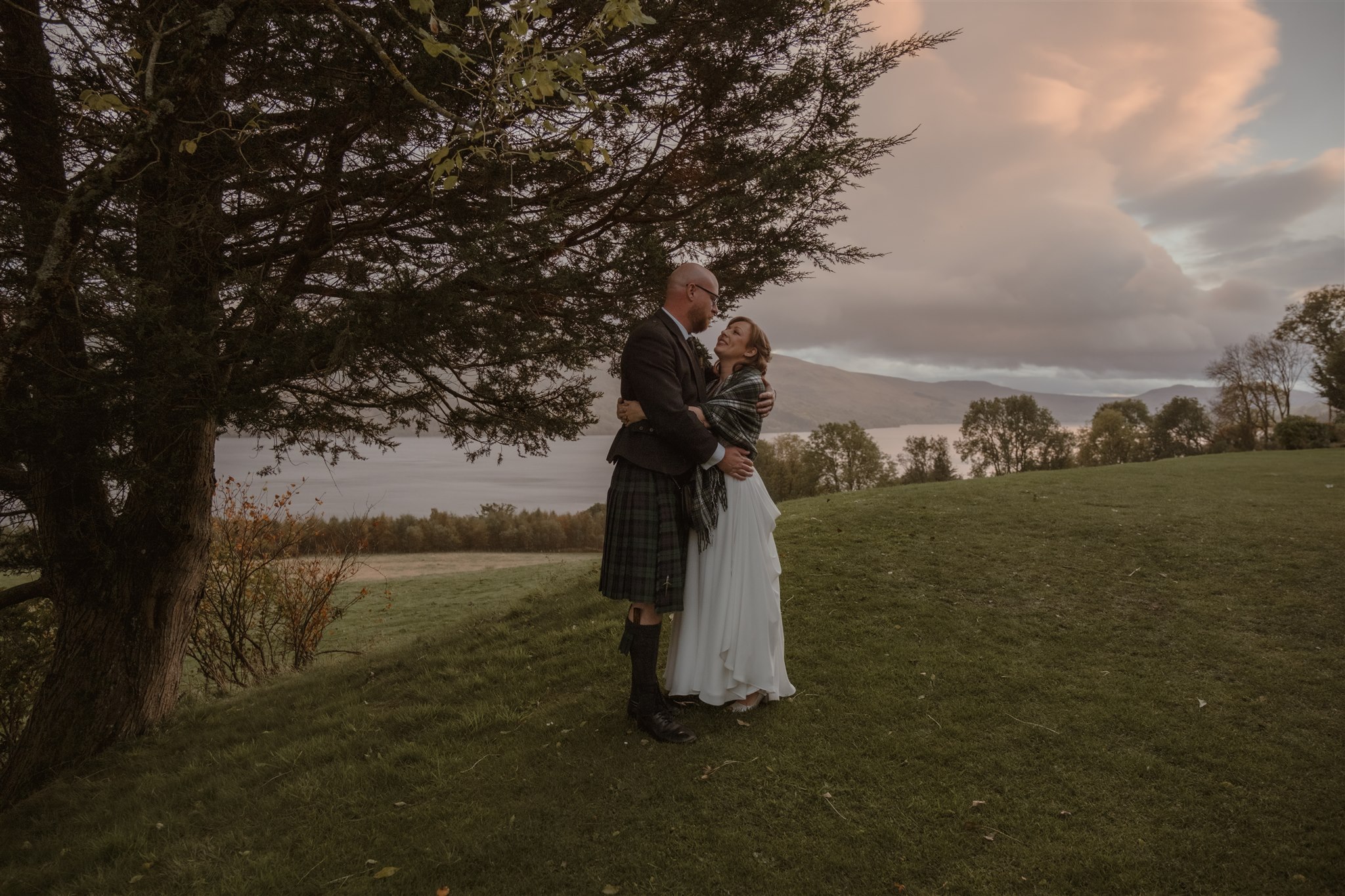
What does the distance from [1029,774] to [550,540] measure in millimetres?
41300

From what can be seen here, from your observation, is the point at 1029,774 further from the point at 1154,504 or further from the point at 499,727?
the point at 1154,504

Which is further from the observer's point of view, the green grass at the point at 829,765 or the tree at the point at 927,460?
the tree at the point at 927,460

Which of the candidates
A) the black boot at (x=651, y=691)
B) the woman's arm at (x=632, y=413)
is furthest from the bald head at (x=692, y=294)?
the black boot at (x=651, y=691)

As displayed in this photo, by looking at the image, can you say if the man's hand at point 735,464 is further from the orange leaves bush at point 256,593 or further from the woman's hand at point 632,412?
the orange leaves bush at point 256,593

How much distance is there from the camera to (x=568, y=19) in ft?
16.3

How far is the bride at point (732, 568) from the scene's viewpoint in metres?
3.94

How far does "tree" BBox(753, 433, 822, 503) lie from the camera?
43.1 metres

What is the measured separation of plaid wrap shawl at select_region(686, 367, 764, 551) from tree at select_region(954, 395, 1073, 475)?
4984cm

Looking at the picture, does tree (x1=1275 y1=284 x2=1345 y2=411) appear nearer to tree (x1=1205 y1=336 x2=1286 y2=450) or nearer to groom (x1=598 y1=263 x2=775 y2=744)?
tree (x1=1205 y1=336 x2=1286 y2=450)

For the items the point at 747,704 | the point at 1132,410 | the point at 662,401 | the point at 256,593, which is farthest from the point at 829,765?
the point at 1132,410

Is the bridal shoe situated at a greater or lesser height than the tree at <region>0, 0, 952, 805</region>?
lesser

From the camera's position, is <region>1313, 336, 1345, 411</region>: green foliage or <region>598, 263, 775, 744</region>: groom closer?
<region>598, 263, 775, 744</region>: groom

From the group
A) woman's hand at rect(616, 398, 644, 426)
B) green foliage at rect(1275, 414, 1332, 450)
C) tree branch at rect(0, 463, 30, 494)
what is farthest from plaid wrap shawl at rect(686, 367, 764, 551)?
green foliage at rect(1275, 414, 1332, 450)

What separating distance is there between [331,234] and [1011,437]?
5405 centimetres
